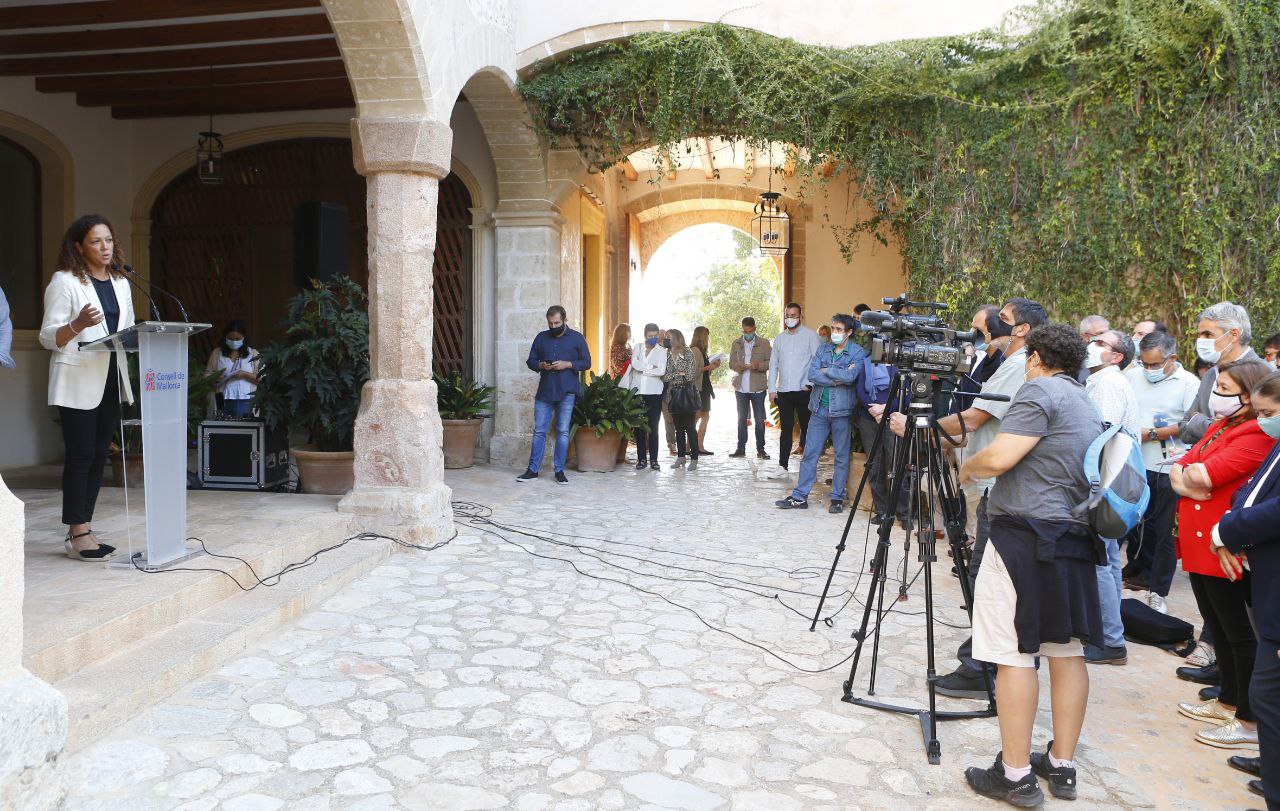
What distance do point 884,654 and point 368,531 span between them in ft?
10.8

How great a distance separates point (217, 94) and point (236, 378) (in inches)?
133

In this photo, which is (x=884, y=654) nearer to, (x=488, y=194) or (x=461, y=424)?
(x=461, y=424)

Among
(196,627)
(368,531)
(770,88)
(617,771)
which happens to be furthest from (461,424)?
(617,771)

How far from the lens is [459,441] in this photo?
9.17m

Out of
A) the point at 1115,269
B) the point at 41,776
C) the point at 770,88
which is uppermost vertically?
the point at 770,88

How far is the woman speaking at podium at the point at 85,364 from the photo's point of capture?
395 cm

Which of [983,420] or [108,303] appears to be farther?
[108,303]

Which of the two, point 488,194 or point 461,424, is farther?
point 488,194

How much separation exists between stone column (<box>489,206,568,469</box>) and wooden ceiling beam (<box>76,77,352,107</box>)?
6.93 feet

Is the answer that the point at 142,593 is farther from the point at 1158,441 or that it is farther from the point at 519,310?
the point at 519,310

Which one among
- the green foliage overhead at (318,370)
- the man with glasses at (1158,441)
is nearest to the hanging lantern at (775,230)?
the green foliage overhead at (318,370)

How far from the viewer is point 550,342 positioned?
856 cm

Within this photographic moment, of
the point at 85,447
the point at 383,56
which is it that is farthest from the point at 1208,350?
the point at 85,447

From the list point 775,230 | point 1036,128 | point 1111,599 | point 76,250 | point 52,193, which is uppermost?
point 775,230
